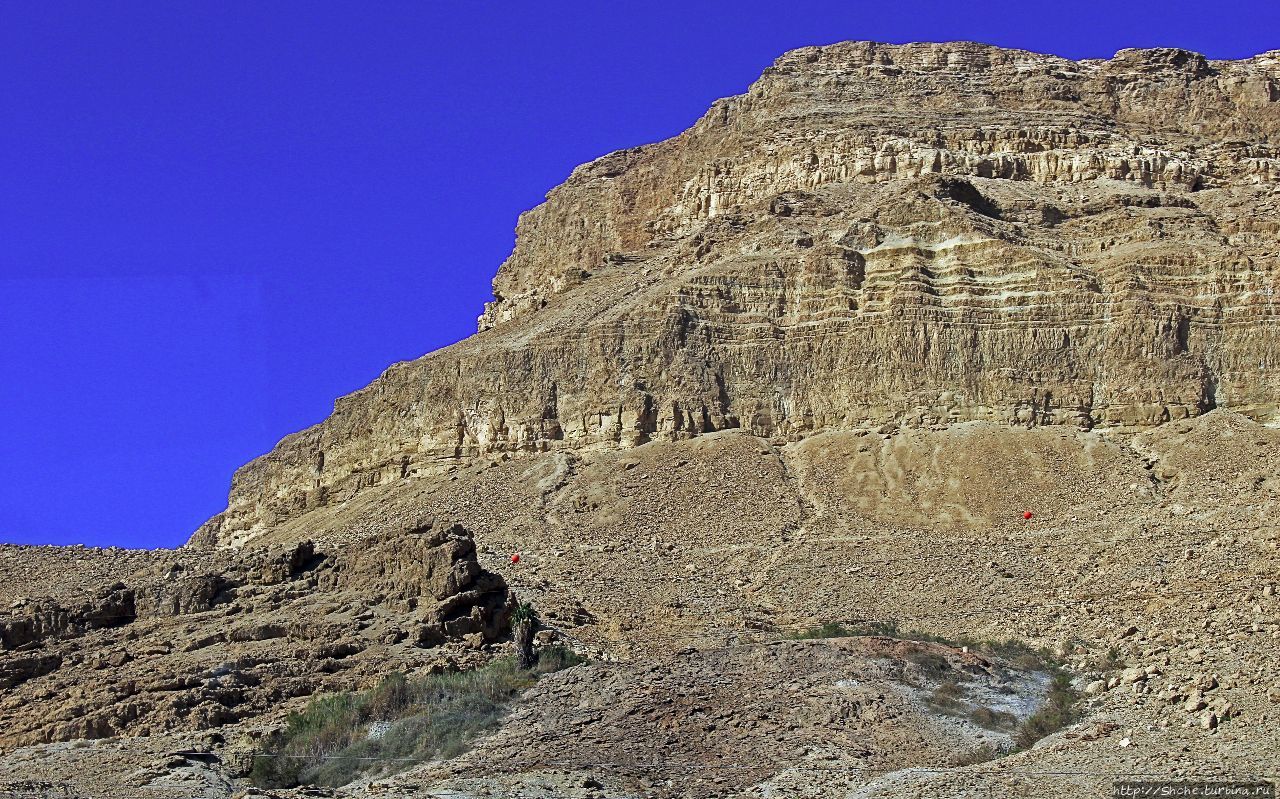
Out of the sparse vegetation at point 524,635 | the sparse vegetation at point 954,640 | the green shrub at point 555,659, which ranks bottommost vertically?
the sparse vegetation at point 954,640

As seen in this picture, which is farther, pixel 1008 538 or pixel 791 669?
pixel 1008 538

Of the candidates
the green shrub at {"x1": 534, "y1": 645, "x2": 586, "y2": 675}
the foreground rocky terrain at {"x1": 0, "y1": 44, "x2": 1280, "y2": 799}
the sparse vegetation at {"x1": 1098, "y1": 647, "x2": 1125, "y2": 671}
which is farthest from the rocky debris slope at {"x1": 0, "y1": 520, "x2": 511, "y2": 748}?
the sparse vegetation at {"x1": 1098, "y1": 647, "x2": 1125, "y2": 671}

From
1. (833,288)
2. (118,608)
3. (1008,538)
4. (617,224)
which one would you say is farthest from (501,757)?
(617,224)

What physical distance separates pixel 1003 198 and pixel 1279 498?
27.9 m

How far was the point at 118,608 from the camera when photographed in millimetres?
36312

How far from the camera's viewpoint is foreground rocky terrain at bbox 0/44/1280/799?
28094mm

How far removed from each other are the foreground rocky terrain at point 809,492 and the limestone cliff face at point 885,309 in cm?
16

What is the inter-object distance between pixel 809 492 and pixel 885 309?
1040 cm

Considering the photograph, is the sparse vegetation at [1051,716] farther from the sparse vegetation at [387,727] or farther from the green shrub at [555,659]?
the green shrub at [555,659]

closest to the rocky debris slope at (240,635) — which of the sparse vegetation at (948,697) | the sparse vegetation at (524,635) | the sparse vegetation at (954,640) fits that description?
the sparse vegetation at (524,635)

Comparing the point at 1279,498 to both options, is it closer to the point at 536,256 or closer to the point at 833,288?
the point at 833,288

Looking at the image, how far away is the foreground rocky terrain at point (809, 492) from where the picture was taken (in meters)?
28.1

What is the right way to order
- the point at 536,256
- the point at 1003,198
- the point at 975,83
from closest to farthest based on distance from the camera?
the point at 1003,198 → the point at 975,83 → the point at 536,256

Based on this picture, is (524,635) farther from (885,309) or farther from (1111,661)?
(885,309)
